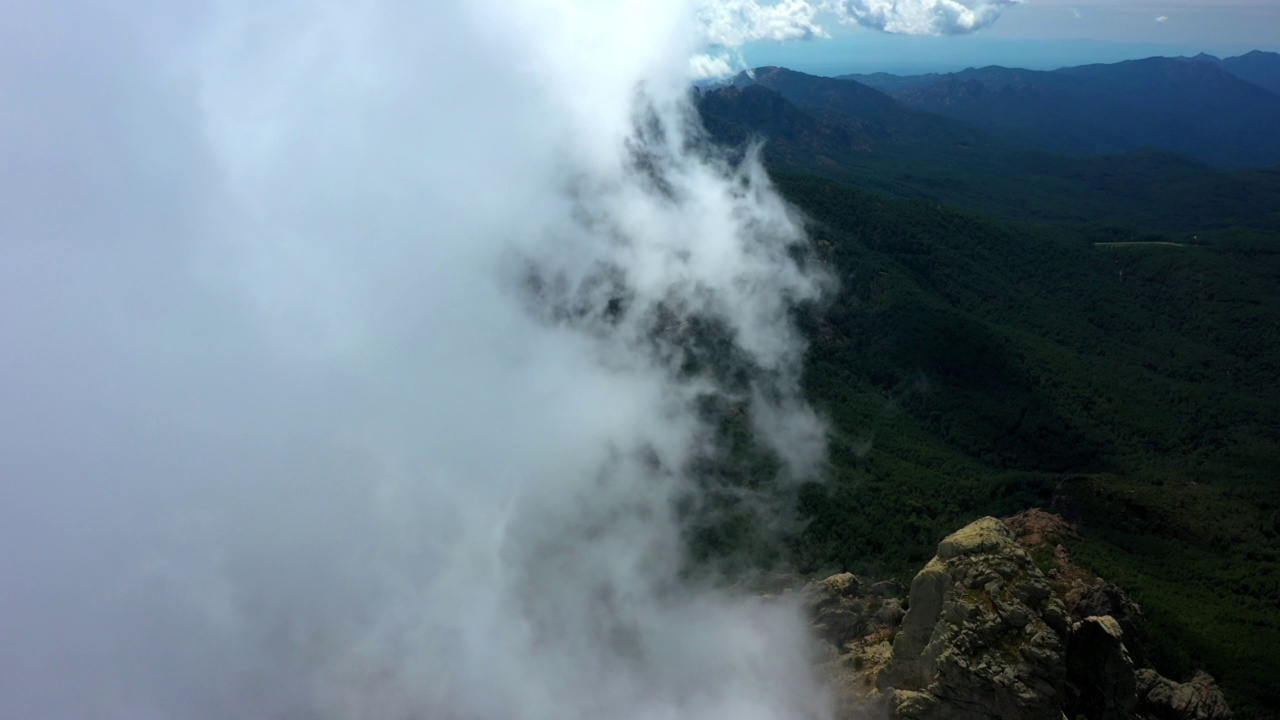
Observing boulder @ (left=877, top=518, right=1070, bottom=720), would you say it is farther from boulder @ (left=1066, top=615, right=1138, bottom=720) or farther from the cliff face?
boulder @ (left=1066, top=615, right=1138, bottom=720)

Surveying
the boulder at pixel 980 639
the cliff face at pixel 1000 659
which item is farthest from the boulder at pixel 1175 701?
the boulder at pixel 980 639

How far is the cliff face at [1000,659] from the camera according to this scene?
50875 mm

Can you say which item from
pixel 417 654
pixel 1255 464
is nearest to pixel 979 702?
pixel 417 654

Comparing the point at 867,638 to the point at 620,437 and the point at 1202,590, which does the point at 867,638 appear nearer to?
the point at 1202,590

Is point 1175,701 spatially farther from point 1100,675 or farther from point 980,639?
point 980,639

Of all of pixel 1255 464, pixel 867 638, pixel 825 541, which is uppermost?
pixel 1255 464

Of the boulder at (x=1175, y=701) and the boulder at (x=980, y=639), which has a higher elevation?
the boulder at (x=980, y=639)

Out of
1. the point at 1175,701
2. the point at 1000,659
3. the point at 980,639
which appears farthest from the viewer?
the point at 1175,701

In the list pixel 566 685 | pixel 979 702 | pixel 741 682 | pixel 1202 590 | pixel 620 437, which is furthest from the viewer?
pixel 620 437

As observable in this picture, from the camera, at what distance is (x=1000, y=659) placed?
51.2 m

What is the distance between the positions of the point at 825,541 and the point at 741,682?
53215 millimetres

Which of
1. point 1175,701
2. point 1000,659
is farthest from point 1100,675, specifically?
point 1000,659

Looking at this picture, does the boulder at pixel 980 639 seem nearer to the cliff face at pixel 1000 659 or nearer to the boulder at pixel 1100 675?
the cliff face at pixel 1000 659

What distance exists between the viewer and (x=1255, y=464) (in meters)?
174
